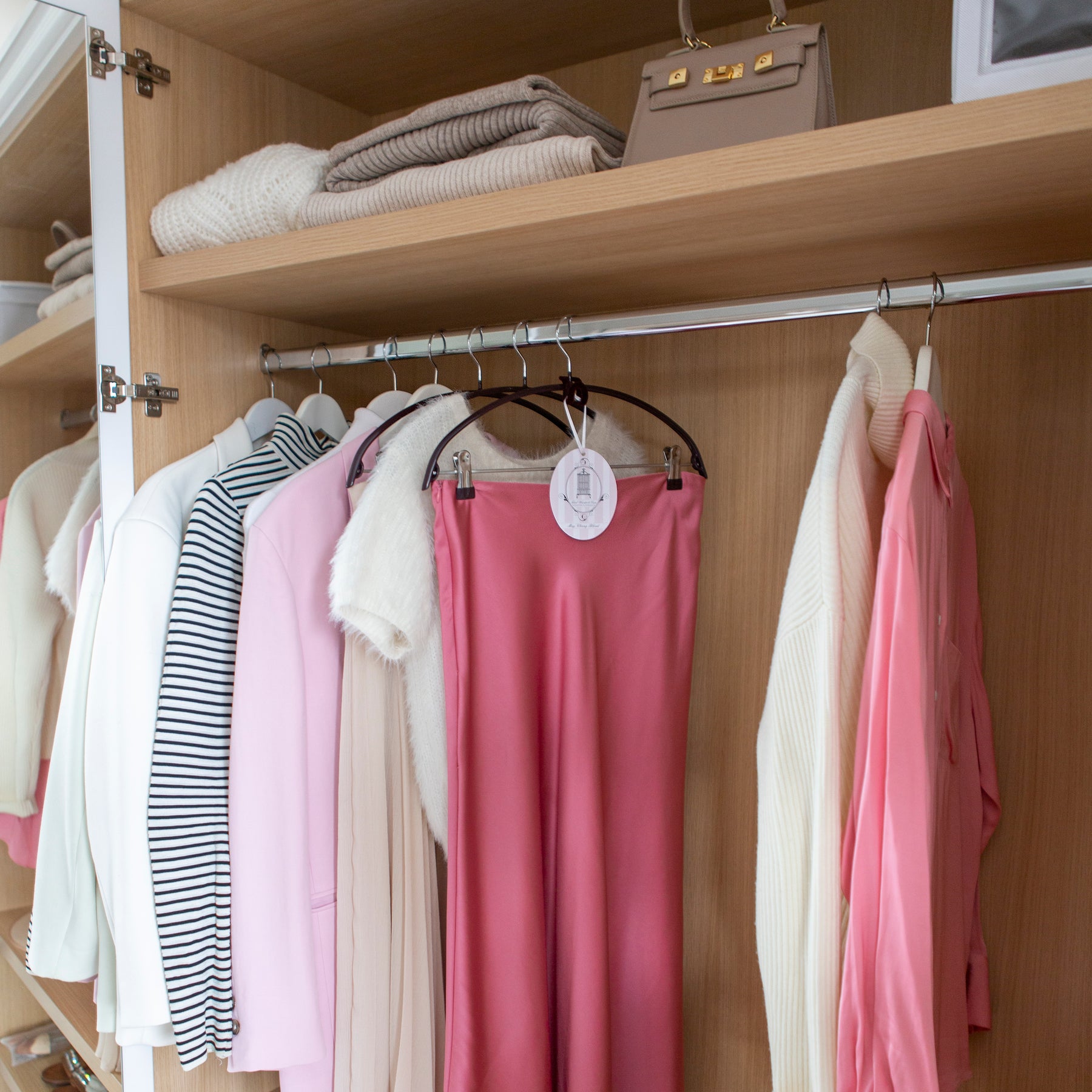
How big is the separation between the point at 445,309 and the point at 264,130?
431mm

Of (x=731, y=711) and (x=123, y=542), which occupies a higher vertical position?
(x=123, y=542)

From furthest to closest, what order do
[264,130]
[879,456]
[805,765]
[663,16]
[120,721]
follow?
[264,130], [663,16], [120,721], [879,456], [805,765]

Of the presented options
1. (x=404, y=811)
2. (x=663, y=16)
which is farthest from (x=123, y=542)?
(x=663, y=16)

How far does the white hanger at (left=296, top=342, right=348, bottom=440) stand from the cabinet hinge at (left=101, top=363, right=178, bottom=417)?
0.17 meters

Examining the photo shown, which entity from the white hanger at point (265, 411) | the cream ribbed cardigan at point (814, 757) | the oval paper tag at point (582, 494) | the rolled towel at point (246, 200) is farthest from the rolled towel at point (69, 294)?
the cream ribbed cardigan at point (814, 757)

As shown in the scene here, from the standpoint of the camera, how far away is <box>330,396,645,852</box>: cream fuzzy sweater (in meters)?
0.93

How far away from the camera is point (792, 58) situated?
746 millimetres

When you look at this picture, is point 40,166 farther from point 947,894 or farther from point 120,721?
point 947,894

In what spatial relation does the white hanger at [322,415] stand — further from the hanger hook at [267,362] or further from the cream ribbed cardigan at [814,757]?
the cream ribbed cardigan at [814,757]

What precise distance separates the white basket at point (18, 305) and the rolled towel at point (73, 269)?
0.06ft

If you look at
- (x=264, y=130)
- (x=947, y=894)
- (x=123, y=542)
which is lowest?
(x=947, y=894)

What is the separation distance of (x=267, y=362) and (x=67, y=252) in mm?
284

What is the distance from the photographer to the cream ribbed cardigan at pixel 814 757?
0.71 metres

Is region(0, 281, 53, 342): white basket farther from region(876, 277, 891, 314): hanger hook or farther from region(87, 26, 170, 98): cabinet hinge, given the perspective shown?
region(876, 277, 891, 314): hanger hook
